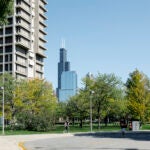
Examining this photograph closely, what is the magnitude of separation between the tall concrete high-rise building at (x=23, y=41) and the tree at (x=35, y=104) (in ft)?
122

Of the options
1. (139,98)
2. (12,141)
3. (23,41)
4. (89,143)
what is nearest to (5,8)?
(89,143)

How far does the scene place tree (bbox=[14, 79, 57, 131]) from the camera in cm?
5450

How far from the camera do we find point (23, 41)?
382ft

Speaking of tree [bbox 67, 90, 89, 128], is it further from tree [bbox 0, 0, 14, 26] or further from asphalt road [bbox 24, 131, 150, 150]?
tree [bbox 0, 0, 14, 26]

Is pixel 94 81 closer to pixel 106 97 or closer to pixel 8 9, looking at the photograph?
pixel 106 97

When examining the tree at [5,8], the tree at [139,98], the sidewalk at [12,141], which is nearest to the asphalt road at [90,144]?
the sidewalk at [12,141]

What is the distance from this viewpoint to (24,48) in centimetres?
11706

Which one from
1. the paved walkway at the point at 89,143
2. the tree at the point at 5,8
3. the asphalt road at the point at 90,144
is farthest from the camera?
the paved walkway at the point at 89,143

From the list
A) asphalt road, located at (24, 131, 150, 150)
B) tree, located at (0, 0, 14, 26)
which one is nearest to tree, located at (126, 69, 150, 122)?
asphalt road, located at (24, 131, 150, 150)

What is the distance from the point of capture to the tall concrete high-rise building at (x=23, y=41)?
370 ft

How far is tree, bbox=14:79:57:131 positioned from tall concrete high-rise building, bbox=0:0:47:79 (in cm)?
3718

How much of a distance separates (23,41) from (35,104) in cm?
4955

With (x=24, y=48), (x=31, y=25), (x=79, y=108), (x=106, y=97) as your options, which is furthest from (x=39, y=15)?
(x=106, y=97)

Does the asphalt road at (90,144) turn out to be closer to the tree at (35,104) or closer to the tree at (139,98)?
the tree at (35,104)
